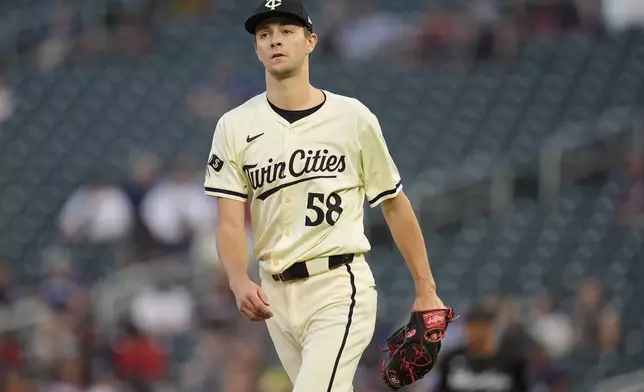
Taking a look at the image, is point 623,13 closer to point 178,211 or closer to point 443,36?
point 443,36

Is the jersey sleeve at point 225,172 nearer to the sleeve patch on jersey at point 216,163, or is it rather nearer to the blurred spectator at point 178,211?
the sleeve patch on jersey at point 216,163

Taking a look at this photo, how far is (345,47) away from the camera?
16391 millimetres

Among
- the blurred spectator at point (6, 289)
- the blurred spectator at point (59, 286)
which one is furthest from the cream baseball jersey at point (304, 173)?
the blurred spectator at point (6, 289)

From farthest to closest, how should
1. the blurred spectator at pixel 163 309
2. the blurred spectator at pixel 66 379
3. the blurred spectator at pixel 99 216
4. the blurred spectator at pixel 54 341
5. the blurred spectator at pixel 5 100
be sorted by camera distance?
the blurred spectator at pixel 5 100 < the blurred spectator at pixel 99 216 < the blurred spectator at pixel 163 309 < the blurred spectator at pixel 54 341 < the blurred spectator at pixel 66 379

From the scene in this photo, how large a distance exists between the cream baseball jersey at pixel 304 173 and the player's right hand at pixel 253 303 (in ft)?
0.99

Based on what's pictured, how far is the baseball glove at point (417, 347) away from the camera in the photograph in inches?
198

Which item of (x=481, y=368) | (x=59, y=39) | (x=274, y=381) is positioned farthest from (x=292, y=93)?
(x=59, y=39)

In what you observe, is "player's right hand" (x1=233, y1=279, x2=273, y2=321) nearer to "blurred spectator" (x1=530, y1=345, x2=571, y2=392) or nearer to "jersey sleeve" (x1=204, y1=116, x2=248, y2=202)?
"jersey sleeve" (x1=204, y1=116, x2=248, y2=202)

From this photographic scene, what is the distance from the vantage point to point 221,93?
1567 centimetres


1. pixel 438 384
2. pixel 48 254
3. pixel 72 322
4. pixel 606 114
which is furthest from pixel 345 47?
→ pixel 438 384

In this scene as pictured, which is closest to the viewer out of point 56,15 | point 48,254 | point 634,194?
point 634,194

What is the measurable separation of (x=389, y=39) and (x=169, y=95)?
2642 mm

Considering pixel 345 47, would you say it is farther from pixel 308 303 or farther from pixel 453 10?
pixel 308 303

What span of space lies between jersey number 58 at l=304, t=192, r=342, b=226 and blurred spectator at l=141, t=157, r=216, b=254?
7.56 m
